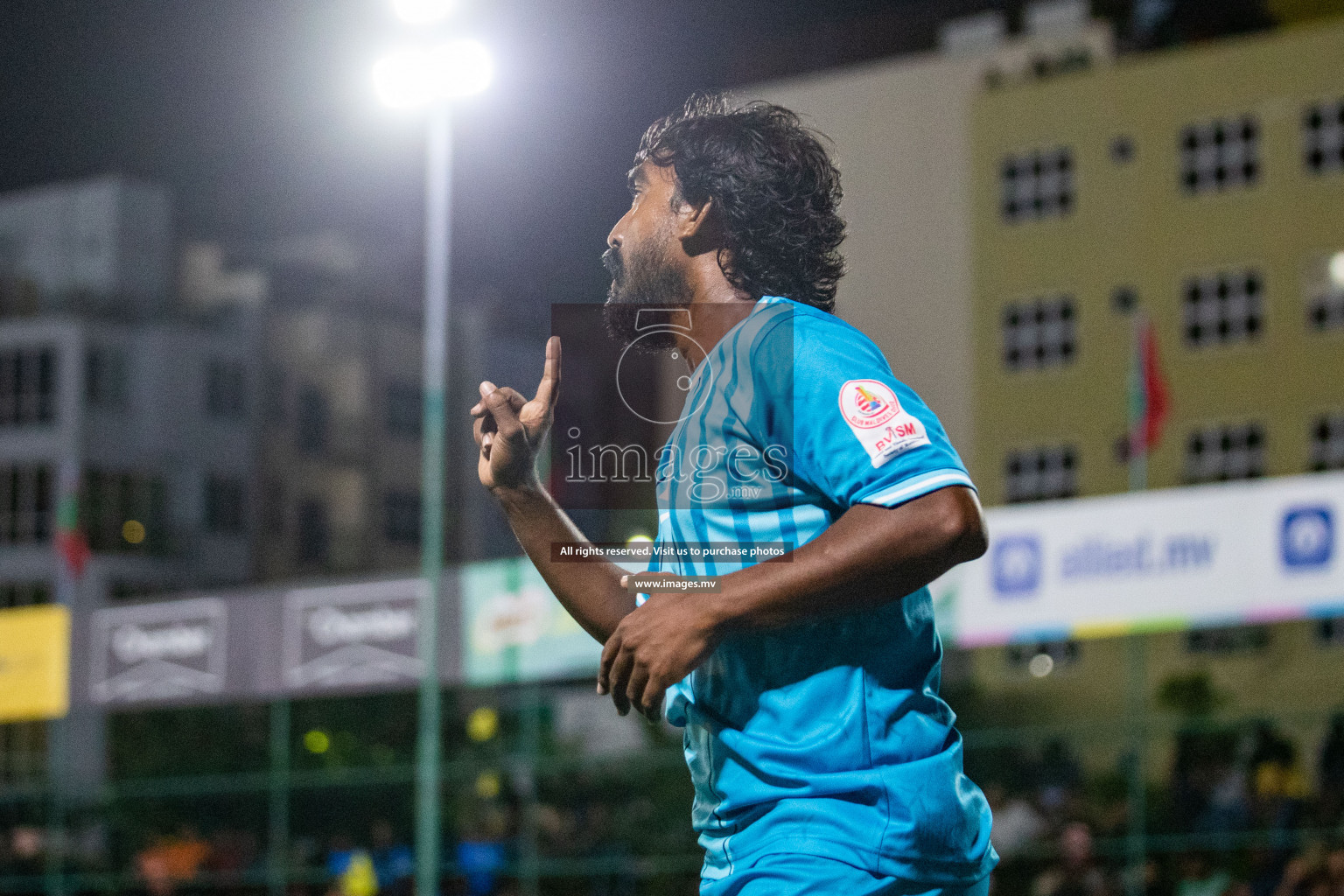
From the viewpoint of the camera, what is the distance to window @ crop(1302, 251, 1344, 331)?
3152cm

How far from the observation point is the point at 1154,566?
1269 centimetres

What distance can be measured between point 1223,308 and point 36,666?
21.9m

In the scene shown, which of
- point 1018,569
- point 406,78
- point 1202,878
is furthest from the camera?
point 406,78

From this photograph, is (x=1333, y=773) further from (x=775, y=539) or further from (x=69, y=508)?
(x=69, y=508)

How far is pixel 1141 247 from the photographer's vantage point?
109 feet

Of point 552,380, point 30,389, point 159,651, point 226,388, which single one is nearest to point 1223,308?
point 159,651

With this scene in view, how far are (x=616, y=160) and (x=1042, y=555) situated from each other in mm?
11056

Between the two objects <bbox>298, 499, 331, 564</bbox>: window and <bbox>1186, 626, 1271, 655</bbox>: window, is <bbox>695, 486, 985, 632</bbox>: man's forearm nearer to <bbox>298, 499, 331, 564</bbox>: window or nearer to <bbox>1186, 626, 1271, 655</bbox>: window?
<bbox>1186, 626, 1271, 655</bbox>: window

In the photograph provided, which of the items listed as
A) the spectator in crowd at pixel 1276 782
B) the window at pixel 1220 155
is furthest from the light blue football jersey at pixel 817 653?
the window at pixel 1220 155

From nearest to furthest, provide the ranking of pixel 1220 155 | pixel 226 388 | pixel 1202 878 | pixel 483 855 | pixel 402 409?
1. pixel 1202 878
2. pixel 483 855
3. pixel 1220 155
4. pixel 226 388
5. pixel 402 409

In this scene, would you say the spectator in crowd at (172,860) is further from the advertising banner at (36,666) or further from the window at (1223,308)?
the window at (1223,308)

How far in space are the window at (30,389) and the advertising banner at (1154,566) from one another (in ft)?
114

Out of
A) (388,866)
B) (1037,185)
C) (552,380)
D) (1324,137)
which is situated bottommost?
(388,866)

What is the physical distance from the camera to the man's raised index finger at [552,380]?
2.16m
